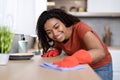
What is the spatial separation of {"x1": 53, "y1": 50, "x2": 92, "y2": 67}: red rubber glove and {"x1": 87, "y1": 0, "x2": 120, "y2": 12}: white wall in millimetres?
2238

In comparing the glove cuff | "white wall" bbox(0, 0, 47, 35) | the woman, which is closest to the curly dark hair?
the woman

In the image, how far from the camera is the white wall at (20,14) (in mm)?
1756

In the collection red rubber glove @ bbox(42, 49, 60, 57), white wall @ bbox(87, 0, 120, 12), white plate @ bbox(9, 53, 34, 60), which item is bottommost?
red rubber glove @ bbox(42, 49, 60, 57)

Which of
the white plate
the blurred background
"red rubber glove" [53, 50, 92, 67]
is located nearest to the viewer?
"red rubber glove" [53, 50, 92, 67]

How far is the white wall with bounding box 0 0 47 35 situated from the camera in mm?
1756

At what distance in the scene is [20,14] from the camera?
2.23m

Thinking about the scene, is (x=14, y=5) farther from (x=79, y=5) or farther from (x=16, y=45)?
(x=79, y=5)

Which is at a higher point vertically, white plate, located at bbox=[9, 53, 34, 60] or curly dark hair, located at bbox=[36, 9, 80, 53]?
curly dark hair, located at bbox=[36, 9, 80, 53]

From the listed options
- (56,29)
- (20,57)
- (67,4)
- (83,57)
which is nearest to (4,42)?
(20,57)

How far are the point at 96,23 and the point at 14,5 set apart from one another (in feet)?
6.54

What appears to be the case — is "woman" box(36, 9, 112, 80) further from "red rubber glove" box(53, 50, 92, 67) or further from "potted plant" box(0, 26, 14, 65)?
"potted plant" box(0, 26, 14, 65)

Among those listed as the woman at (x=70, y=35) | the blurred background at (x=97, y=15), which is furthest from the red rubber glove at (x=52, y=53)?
the blurred background at (x=97, y=15)

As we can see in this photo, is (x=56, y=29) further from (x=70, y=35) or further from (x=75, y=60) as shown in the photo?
(x=75, y=60)

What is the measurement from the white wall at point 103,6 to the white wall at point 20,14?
0.79 metres
